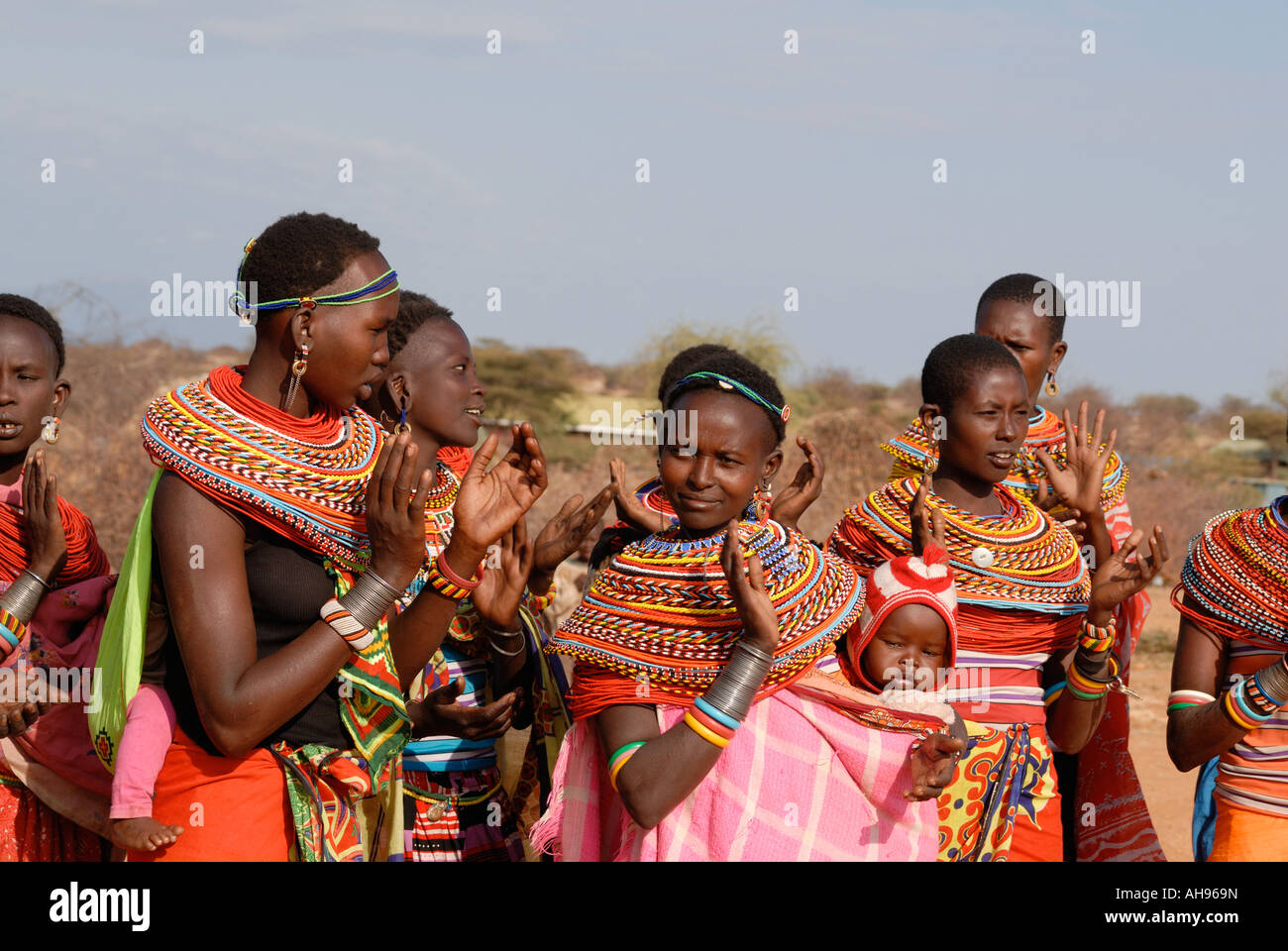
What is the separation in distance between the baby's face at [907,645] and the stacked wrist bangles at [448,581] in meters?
1.17

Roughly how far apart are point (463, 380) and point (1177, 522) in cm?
1495

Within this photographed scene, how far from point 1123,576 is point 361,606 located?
2269 millimetres

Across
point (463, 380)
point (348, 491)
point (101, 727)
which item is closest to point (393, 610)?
point (348, 491)

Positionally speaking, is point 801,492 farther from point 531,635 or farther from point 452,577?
point 452,577

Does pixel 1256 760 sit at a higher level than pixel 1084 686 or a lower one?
lower

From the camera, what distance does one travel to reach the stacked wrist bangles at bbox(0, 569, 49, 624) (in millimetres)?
3365

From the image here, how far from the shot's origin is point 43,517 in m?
3.37

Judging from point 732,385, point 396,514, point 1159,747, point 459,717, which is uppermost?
point 732,385

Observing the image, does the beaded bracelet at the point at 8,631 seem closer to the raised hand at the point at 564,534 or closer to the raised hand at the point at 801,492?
the raised hand at the point at 564,534

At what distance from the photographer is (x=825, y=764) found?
10.2 ft

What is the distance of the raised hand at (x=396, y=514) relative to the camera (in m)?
2.67

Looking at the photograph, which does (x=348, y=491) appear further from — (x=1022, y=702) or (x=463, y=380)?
(x=1022, y=702)

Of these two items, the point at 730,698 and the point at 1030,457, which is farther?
the point at 1030,457

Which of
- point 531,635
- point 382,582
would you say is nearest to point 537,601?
point 531,635
